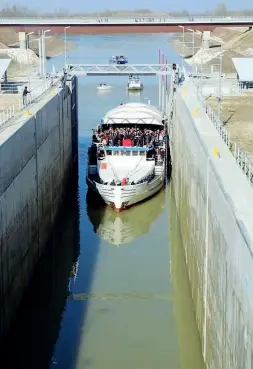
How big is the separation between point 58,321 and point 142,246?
29.2ft

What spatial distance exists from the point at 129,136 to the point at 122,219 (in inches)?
290

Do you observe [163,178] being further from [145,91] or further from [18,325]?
[145,91]

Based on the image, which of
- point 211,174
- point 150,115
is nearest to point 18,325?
point 211,174

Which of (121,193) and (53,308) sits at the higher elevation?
(121,193)

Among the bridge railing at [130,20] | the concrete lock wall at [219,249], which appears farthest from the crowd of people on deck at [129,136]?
the bridge railing at [130,20]

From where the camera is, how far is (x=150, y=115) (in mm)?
45812

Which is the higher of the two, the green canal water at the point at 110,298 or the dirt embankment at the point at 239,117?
the dirt embankment at the point at 239,117

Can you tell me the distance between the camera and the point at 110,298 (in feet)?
84.1

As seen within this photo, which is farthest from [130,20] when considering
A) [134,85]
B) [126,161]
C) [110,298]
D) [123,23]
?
[110,298]

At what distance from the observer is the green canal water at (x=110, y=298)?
70.2 feet

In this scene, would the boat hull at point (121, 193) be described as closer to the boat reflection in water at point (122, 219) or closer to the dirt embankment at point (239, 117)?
the boat reflection in water at point (122, 219)

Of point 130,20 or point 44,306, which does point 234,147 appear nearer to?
point 44,306

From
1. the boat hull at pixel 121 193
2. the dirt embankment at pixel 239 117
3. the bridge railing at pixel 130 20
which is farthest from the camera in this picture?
the bridge railing at pixel 130 20

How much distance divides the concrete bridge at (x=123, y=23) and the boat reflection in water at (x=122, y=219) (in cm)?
4827
